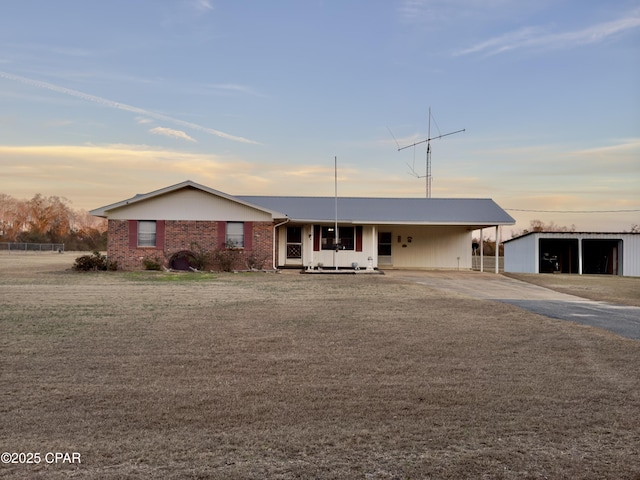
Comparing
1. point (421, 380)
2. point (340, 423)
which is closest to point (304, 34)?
point (421, 380)

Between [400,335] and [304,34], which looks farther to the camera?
[304,34]

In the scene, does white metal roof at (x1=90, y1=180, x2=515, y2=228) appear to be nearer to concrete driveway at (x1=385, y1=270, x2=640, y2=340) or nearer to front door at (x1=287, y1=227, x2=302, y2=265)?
front door at (x1=287, y1=227, x2=302, y2=265)

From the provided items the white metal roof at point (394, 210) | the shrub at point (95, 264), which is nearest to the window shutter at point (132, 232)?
the shrub at point (95, 264)

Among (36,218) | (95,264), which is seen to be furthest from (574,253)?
(36,218)

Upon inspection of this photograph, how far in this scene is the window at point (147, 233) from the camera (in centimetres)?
2539

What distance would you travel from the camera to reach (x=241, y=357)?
25.2 ft

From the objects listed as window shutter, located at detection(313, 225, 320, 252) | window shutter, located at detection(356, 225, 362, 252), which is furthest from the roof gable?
window shutter, located at detection(356, 225, 362, 252)

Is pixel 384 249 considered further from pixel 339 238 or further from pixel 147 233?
pixel 147 233

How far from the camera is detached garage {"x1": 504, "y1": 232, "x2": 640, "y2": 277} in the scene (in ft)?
99.6

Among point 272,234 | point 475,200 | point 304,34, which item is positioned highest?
Result: point 304,34

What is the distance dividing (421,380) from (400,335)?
285 cm

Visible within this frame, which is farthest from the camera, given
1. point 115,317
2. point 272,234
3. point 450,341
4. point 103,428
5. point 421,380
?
point 272,234

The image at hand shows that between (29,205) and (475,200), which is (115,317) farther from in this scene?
(29,205)

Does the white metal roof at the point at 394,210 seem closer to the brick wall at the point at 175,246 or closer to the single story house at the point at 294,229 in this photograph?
the single story house at the point at 294,229
